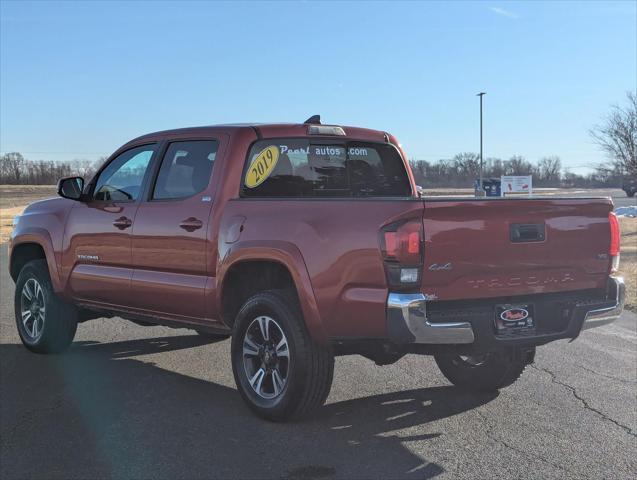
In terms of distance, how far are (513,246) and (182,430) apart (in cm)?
238

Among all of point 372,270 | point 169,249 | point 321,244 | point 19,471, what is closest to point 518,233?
point 372,270

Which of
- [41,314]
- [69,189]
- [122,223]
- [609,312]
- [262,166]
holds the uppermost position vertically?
[262,166]

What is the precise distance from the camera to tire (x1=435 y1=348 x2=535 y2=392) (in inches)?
192

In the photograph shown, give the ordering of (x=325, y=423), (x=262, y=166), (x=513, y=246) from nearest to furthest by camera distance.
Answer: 1. (x=513, y=246)
2. (x=325, y=423)
3. (x=262, y=166)

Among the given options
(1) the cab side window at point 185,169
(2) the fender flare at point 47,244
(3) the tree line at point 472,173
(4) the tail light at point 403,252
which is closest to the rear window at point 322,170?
(1) the cab side window at point 185,169

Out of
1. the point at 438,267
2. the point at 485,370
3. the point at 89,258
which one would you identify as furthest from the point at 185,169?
the point at 485,370

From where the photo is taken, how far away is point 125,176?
5.79 m

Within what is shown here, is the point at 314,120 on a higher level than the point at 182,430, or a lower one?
higher

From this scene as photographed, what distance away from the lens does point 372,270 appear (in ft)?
12.4

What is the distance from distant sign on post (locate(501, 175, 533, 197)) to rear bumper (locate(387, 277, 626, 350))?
29.0m

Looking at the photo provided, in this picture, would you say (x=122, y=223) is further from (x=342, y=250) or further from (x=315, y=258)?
(x=342, y=250)

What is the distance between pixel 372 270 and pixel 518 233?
0.93m

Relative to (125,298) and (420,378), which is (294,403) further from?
(125,298)

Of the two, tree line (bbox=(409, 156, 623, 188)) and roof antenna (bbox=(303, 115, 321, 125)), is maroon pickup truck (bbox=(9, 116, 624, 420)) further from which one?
tree line (bbox=(409, 156, 623, 188))
